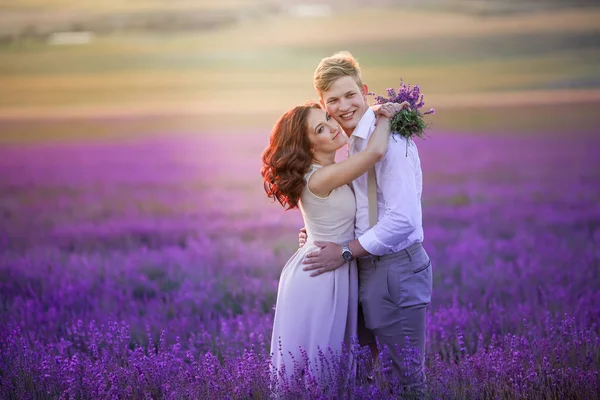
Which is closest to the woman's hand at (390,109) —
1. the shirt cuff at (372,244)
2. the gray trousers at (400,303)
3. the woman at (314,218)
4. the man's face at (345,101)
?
the woman at (314,218)

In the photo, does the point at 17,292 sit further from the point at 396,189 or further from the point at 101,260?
the point at 396,189

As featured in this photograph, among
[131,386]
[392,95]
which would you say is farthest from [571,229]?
[131,386]

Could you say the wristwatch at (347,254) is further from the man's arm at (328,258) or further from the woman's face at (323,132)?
the woman's face at (323,132)

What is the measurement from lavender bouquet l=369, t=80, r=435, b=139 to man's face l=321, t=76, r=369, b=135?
19 centimetres

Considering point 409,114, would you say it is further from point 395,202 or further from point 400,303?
point 400,303

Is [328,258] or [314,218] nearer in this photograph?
[328,258]

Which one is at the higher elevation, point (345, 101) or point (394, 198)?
point (345, 101)

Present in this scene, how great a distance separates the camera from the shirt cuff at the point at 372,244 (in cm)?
395

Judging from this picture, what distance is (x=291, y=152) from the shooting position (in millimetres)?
4059

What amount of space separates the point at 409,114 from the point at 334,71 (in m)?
0.45

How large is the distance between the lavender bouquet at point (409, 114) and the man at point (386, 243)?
59 millimetres

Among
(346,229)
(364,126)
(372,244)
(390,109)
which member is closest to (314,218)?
(346,229)

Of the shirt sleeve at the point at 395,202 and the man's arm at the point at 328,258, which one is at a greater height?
the shirt sleeve at the point at 395,202

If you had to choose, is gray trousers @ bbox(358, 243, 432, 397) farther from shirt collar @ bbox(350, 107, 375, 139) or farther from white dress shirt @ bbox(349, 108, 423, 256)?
shirt collar @ bbox(350, 107, 375, 139)
